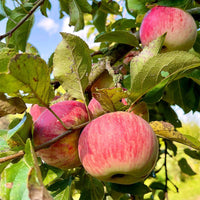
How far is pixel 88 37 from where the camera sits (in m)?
2.40

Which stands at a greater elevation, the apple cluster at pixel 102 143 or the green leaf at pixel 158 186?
the apple cluster at pixel 102 143

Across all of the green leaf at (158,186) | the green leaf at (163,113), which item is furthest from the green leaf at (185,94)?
the green leaf at (158,186)

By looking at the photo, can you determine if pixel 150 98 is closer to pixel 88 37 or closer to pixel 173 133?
pixel 173 133

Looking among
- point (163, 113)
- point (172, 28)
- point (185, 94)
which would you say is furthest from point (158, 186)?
point (172, 28)

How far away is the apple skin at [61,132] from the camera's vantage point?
24.1 inches

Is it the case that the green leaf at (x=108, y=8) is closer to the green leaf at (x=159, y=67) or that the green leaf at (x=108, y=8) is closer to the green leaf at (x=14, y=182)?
the green leaf at (x=159, y=67)

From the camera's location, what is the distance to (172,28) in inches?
34.6

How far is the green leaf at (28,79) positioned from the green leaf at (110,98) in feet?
0.37

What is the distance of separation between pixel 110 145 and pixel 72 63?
0.21 m

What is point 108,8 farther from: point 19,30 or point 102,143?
point 102,143

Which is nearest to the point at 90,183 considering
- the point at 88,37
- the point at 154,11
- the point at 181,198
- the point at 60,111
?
the point at 60,111

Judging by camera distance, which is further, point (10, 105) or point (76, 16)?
point (76, 16)

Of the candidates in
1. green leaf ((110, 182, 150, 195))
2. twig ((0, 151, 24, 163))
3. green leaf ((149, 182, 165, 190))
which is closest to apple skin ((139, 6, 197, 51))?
green leaf ((110, 182, 150, 195))

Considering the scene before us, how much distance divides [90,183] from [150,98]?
487 mm
